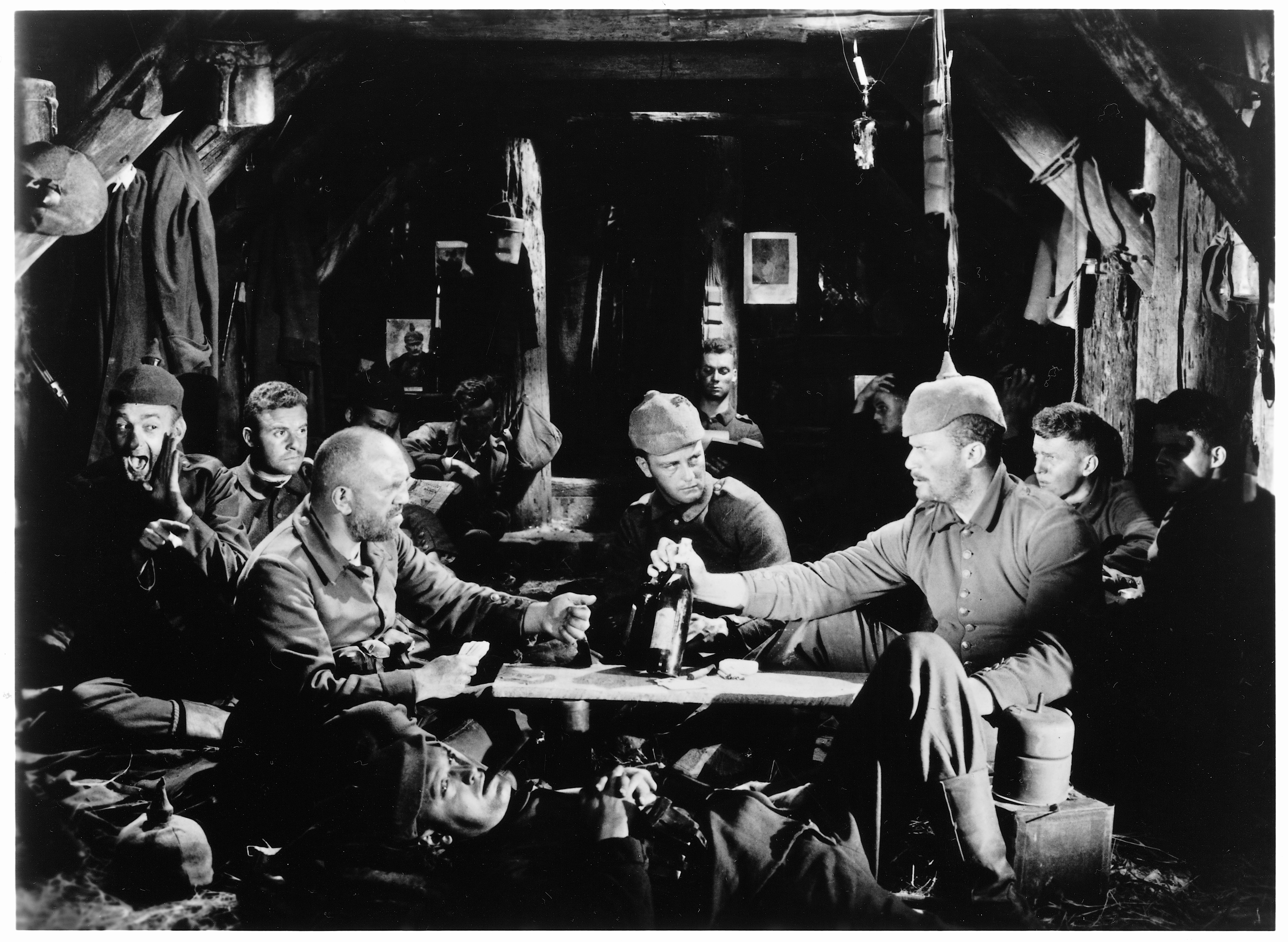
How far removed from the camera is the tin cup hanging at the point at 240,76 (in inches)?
142

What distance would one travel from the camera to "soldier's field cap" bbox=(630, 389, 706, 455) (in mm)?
3676

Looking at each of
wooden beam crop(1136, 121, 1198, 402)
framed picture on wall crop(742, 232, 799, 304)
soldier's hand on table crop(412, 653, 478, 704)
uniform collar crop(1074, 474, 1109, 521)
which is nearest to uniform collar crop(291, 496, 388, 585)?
soldier's hand on table crop(412, 653, 478, 704)

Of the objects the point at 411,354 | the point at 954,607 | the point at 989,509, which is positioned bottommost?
the point at 954,607

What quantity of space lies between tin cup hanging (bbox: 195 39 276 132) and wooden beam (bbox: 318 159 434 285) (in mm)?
445

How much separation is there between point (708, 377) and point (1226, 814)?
7.64 feet

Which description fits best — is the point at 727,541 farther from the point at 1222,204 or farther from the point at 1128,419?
the point at 1222,204

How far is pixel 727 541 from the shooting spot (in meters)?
3.71

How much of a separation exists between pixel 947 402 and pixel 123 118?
2995 millimetres

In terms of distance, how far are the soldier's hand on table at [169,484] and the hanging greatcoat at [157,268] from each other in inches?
7.3

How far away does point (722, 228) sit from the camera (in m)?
3.75

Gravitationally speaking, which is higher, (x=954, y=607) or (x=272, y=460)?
(x=272, y=460)

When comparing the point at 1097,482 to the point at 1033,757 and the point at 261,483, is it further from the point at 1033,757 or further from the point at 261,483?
the point at 261,483

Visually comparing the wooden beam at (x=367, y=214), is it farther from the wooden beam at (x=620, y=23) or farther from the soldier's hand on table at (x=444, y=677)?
the soldier's hand on table at (x=444, y=677)

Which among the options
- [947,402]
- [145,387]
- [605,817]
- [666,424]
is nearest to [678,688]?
[605,817]
